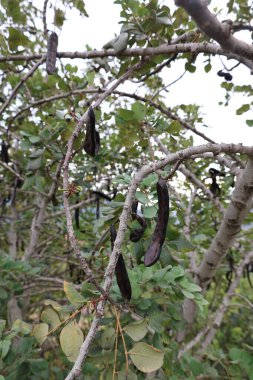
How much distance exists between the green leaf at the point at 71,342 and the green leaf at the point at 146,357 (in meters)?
0.12

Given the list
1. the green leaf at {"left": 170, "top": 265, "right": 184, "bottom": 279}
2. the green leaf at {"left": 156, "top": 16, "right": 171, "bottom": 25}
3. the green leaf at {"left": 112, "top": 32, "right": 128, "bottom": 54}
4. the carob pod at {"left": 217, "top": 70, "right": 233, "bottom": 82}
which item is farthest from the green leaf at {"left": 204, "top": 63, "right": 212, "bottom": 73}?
the green leaf at {"left": 170, "top": 265, "right": 184, "bottom": 279}

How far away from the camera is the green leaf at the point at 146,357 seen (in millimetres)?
777

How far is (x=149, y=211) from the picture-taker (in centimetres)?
101

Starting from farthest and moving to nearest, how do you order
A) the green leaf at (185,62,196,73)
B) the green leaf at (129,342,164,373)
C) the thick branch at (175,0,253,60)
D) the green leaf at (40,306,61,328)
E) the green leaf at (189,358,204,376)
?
the green leaf at (185,62,196,73)
the green leaf at (189,358,204,376)
the green leaf at (40,306,61,328)
the green leaf at (129,342,164,373)
the thick branch at (175,0,253,60)

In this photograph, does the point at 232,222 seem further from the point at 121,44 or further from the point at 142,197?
the point at 121,44

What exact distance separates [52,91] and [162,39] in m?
0.82

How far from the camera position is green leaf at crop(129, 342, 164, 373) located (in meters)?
0.78

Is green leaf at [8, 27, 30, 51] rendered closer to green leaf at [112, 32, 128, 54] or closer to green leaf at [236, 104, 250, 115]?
→ green leaf at [112, 32, 128, 54]

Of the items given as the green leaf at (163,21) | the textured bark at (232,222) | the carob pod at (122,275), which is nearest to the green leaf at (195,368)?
the textured bark at (232,222)

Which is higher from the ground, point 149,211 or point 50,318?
point 149,211

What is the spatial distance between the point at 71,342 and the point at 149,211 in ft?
1.26

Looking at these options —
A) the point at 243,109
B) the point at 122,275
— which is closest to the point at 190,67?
the point at 243,109

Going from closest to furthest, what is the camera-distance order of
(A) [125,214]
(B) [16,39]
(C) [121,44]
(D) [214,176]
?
1. (A) [125,214]
2. (C) [121,44]
3. (B) [16,39]
4. (D) [214,176]

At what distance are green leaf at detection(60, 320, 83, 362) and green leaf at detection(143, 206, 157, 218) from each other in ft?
1.14
